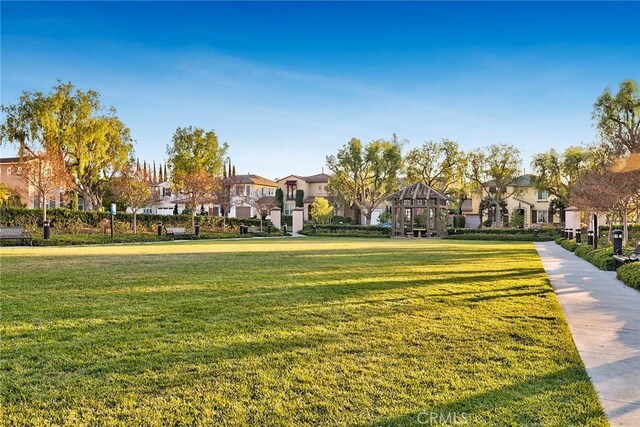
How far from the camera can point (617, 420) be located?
2922mm

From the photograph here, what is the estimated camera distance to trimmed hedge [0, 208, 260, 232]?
23562mm

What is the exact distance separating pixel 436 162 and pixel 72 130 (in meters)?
32.6

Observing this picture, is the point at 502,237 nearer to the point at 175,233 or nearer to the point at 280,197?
the point at 175,233

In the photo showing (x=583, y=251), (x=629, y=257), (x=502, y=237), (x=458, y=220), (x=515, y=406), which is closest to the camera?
(x=515, y=406)

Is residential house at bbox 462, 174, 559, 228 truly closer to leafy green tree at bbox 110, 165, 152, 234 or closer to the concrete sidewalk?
leafy green tree at bbox 110, 165, 152, 234

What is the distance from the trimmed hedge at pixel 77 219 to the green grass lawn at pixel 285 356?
18.7m

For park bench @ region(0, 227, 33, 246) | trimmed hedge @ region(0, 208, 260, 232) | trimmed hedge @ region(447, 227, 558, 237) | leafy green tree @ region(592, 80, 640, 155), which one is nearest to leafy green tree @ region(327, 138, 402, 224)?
trimmed hedge @ region(447, 227, 558, 237)

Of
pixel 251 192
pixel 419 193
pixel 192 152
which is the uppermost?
pixel 192 152

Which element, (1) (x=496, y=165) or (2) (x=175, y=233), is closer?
(2) (x=175, y=233)

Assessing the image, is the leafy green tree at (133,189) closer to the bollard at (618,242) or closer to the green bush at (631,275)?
the bollard at (618,242)

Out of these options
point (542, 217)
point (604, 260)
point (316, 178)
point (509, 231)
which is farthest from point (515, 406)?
point (316, 178)

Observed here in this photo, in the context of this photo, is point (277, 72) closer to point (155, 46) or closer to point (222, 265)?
point (155, 46)

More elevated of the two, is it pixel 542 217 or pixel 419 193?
pixel 419 193

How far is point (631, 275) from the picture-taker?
356 inches
